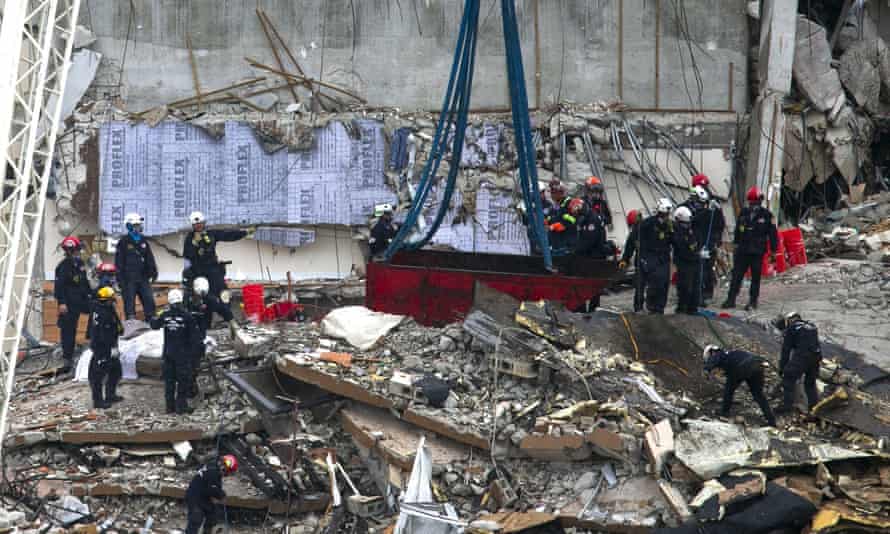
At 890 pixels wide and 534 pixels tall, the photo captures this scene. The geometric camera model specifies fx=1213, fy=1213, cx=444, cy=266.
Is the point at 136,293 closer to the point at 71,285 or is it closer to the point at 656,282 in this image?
the point at 71,285

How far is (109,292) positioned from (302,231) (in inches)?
249

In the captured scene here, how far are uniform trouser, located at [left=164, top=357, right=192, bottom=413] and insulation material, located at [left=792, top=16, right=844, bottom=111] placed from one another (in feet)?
40.3

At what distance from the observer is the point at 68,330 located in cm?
1642

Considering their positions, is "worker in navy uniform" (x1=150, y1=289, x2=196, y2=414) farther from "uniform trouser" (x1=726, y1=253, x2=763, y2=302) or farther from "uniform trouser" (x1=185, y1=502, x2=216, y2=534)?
"uniform trouser" (x1=726, y1=253, x2=763, y2=302)

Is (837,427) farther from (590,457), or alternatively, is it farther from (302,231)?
(302,231)

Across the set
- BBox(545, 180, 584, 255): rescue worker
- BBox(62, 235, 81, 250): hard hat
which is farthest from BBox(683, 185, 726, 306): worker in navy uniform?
BBox(62, 235, 81, 250): hard hat

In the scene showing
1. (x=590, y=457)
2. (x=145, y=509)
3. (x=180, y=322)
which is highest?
(x=180, y=322)

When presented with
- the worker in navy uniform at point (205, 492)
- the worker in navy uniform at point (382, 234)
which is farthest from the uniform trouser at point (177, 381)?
the worker in navy uniform at point (382, 234)

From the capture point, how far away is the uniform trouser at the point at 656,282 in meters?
15.4

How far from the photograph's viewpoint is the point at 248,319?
18328 millimetres

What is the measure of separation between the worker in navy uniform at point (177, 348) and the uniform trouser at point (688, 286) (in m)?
6.20

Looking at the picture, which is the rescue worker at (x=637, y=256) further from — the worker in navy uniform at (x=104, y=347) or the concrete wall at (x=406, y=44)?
the worker in navy uniform at (x=104, y=347)

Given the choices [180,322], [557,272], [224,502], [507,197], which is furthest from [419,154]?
[224,502]

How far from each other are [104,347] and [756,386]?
24.8 ft
